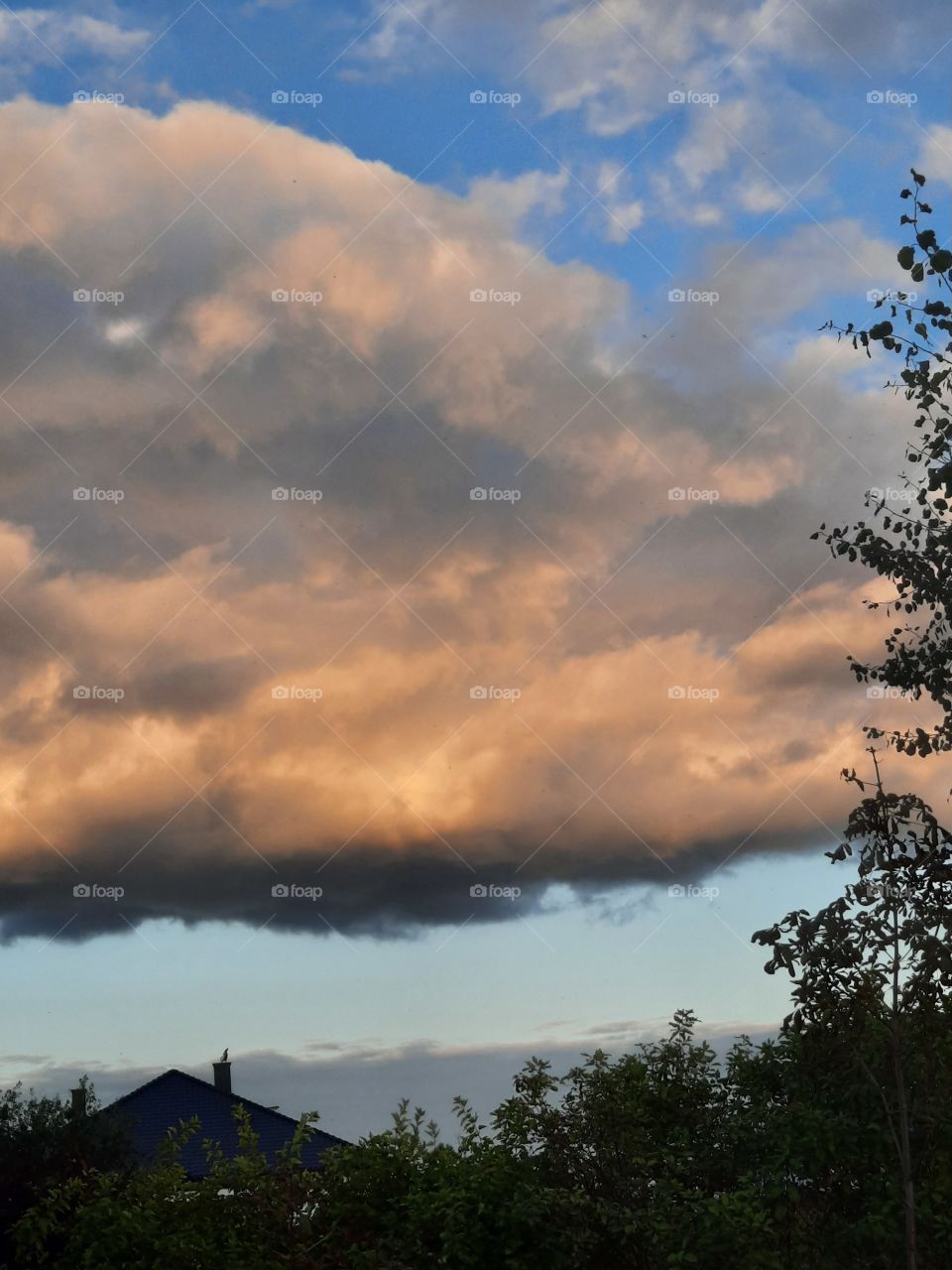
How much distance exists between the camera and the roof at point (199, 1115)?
32.0 metres

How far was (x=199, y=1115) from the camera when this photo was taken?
34.2 meters

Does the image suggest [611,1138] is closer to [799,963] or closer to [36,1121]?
[799,963]

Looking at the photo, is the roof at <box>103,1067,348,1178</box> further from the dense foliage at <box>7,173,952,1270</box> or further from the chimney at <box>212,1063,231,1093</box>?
the dense foliage at <box>7,173,952,1270</box>

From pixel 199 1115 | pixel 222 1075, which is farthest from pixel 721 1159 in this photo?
pixel 222 1075

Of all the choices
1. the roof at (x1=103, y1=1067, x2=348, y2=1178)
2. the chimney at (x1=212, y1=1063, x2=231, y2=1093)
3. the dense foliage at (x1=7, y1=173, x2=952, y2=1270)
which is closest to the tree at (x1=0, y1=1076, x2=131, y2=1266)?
the dense foliage at (x1=7, y1=173, x2=952, y2=1270)

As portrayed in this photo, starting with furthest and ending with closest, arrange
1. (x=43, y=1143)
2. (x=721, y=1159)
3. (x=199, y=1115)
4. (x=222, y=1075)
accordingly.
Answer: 1. (x=222, y=1075)
2. (x=199, y=1115)
3. (x=43, y=1143)
4. (x=721, y=1159)

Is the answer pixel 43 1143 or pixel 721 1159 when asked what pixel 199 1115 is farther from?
pixel 721 1159

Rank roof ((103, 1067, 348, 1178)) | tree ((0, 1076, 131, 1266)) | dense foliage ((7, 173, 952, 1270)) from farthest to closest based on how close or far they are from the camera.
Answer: roof ((103, 1067, 348, 1178)) → tree ((0, 1076, 131, 1266)) → dense foliage ((7, 173, 952, 1270))

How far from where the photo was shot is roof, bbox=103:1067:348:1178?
3203cm

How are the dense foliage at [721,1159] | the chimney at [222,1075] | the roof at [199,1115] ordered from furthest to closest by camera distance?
the chimney at [222,1075] → the roof at [199,1115] → the dense foliage at [721,1159]

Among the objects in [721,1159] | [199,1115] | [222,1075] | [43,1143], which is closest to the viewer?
[721,1159]

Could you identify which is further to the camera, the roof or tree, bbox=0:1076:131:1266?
the roof

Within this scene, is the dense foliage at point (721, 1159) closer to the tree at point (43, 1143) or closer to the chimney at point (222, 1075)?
the tree at point (43, 1143)

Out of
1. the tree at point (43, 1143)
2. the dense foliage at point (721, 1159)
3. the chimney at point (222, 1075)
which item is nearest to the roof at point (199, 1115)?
the chimney at point (222, 1075)
